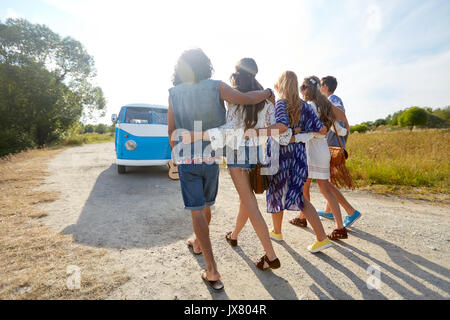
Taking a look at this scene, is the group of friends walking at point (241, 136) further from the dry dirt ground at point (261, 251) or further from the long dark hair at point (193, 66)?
the dry dirt ground at point (261, 251)

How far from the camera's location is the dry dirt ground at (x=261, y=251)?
76.1 inches

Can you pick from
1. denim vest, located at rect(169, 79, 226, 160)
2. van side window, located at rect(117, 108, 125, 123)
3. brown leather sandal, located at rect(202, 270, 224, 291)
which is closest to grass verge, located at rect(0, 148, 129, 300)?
brown leather sandal, located at rect(202, 270, 224, 291)

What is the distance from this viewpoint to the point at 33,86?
1911cm

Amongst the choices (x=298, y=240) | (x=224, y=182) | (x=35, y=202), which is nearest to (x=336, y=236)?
(x=298, y=240)

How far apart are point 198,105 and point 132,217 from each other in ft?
8.24

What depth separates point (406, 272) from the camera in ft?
7.07

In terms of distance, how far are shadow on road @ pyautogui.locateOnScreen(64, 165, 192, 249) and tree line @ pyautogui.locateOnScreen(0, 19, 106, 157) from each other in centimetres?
1802

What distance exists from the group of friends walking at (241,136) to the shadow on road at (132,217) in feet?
2.14

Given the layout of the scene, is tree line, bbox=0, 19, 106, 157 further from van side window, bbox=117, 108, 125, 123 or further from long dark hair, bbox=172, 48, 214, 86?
long dark hair, bbox=172, 48, 214, 86

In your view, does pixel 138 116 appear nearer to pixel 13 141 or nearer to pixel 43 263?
pixel 43 263

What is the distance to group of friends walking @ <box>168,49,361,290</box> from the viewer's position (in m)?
1.87

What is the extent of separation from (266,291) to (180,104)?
5.61 feet

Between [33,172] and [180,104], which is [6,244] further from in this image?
[33,172]
